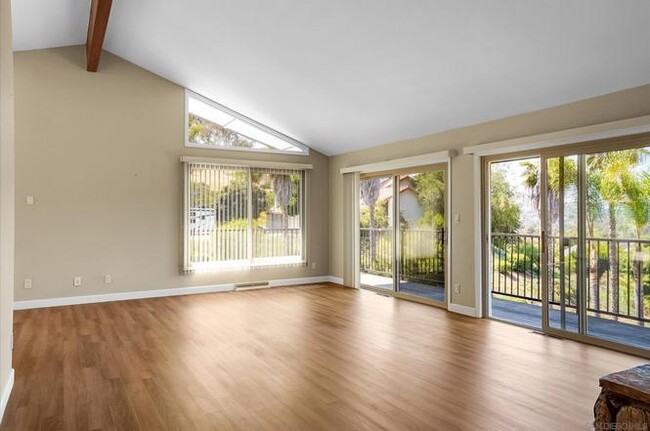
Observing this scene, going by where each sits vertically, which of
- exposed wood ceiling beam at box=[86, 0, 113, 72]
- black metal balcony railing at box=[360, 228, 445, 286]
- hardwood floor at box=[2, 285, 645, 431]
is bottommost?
hardwood floor at box=[2, 285, 645, 431]

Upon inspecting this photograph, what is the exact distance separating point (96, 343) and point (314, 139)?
179 inches

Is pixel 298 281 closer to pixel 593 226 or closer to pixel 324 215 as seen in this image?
pixel 324 215

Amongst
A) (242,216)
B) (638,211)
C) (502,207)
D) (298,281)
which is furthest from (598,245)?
(242,216)

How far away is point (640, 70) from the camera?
136 inches

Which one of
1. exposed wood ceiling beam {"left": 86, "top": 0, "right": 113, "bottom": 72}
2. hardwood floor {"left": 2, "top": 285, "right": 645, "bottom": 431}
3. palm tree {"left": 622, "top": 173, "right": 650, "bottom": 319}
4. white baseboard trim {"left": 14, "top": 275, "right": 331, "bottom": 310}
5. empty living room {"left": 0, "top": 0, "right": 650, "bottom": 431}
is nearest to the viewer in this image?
hardwood floor {"left": 2, "top": 285, "right": 645, "bottom": 431}

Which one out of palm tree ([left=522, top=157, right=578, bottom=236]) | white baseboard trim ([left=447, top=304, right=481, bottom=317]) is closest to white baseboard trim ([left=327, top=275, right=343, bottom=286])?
white baseboard trim ([left=447, top=304, right=481, bottom=317])

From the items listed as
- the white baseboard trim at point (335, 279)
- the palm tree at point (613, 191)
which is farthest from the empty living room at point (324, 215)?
the white baseboard trim at point (335, 279)

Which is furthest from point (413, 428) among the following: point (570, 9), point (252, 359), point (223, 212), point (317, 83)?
point (223, 212)

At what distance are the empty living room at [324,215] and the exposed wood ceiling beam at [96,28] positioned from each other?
0.04m

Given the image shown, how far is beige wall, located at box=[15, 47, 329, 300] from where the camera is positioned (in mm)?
5648

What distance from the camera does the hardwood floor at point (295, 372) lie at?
250 centimetres

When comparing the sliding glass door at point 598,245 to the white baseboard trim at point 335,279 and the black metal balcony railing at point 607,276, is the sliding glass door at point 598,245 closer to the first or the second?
the black metal balcony railing at point 607,276

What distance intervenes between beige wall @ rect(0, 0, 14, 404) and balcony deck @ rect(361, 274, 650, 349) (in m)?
4.65

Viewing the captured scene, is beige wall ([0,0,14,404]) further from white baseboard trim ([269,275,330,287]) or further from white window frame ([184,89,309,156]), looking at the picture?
white baseboard trim ([269,275,330,287])
